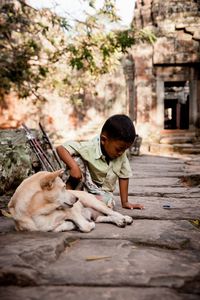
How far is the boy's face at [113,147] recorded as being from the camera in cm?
342

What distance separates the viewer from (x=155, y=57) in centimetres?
1548

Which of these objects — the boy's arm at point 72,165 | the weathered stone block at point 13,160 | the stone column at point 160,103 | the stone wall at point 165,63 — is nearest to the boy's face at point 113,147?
the boy's arm at point 72,165

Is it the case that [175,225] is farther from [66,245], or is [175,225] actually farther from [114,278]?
[114,278]

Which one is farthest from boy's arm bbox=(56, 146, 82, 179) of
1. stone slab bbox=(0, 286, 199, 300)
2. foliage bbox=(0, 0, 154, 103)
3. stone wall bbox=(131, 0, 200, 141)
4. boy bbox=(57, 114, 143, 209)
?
stone wall bbox=(131, 0, 200, 141)

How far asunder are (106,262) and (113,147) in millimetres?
1559

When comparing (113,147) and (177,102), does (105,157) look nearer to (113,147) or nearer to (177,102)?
(113,147)

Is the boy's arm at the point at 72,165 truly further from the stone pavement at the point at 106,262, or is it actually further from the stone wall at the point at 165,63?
the stone wall at the point at 165,63

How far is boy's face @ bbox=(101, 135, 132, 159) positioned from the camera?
3.42m

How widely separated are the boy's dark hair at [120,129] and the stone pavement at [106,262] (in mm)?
708

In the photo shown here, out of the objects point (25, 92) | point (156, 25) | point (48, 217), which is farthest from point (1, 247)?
point (156, 25)

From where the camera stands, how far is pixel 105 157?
3719 mm

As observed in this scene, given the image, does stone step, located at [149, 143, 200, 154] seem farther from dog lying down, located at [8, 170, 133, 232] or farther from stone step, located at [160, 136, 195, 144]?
dog lying down, located at [8, 170, 133, 232]

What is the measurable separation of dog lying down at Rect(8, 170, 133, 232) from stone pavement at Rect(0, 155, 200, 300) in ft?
0.32

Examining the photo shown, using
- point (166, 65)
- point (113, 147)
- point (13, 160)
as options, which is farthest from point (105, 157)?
point (166, 65)
